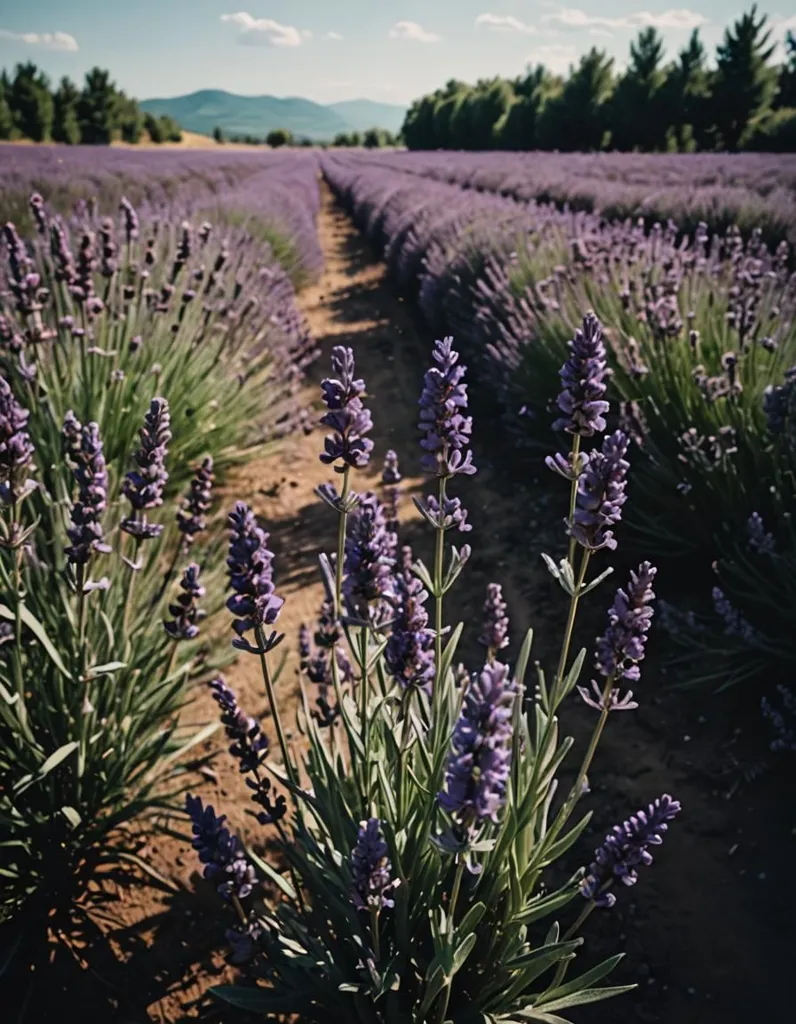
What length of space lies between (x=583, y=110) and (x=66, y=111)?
92.8 ft

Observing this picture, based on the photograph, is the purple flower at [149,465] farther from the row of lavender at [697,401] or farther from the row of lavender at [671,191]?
the row of lavender at [671,191]

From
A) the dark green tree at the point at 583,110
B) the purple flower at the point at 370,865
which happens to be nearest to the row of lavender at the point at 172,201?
the purple flower at the point at 370,865

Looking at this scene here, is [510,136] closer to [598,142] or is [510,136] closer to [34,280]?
[598,142]

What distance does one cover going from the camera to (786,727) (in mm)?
2516

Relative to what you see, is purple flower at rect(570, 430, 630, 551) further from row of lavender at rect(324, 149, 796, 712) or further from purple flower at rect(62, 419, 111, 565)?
row of lavender at rect(324, 149, 796, 712)

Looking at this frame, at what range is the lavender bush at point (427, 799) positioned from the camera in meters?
1.22

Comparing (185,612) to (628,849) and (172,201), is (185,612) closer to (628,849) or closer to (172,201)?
Result: (628,849)

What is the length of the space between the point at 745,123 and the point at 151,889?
117ft

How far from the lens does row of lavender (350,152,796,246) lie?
721 cm

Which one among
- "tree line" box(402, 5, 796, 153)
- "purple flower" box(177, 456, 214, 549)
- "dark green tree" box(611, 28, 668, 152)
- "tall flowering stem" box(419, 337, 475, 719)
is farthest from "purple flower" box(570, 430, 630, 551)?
"dark green tree" box(611, 28, 668, 152)

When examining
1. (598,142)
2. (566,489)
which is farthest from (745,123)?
(566,489)

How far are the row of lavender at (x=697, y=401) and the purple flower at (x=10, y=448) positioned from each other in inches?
87.7

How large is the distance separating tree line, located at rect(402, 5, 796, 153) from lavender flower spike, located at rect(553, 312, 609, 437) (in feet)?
93.3

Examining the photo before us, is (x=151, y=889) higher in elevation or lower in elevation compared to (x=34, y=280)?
lower
